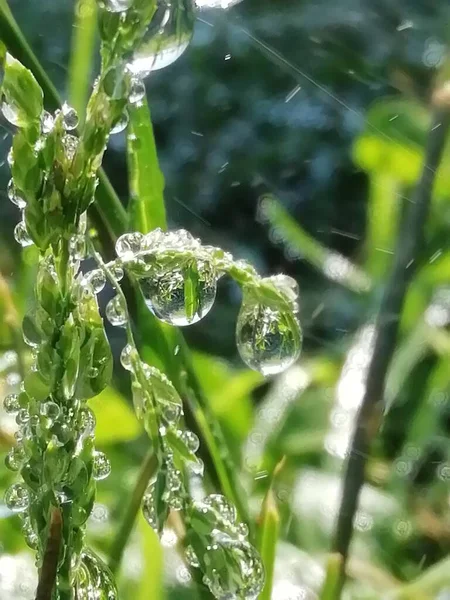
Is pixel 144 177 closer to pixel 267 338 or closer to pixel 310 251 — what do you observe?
pixel 267 338

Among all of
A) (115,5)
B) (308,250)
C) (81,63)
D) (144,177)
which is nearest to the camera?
(115,5)

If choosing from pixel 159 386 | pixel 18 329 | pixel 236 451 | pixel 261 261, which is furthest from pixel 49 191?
pixel 261 261

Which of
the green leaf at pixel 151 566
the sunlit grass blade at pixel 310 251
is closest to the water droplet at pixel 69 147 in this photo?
the green leaf at pixel 151 566

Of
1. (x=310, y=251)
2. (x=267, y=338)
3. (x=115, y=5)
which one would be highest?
(x=115, y=5)

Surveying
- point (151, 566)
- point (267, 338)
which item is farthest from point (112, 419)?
point (267, 338)

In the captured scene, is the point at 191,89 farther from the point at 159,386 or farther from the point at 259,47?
the point at 159,386

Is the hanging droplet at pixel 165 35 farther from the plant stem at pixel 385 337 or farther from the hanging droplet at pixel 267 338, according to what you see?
the plant stem at pixel 385 337
